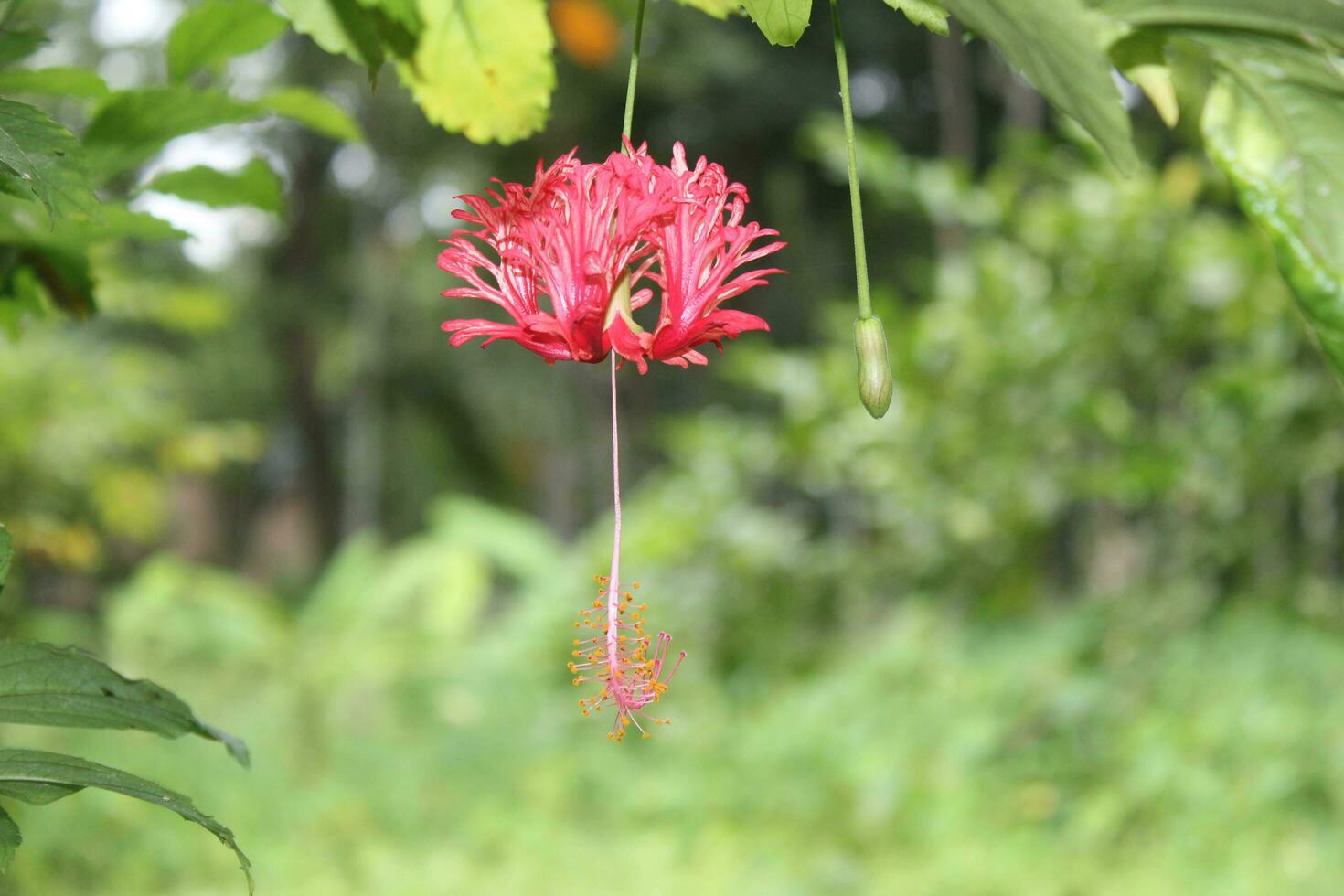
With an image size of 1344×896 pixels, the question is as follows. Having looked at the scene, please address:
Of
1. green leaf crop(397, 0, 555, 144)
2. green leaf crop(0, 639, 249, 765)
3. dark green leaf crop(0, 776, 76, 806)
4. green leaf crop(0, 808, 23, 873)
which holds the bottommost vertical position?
green leaf crop(0, 808, 23, 873)

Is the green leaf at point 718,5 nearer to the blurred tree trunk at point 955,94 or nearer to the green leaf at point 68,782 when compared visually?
the green leaf at point 68,782

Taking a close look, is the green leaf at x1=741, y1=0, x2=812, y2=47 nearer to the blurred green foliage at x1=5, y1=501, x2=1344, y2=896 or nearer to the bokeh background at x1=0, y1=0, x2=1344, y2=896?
the bokeh background at x1=0, y1=0, x2=1344, y2=896

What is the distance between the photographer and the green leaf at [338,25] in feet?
1.44

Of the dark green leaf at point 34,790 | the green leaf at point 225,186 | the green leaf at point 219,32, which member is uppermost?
the green leaf at point 219,32

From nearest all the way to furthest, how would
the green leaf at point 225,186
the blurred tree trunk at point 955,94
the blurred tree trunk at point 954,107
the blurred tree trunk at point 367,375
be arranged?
the green leaf at point 225,186, the blurred tree trunk at point 954,107, the blurred tree trunk at point 955,94, the blurred tree trunk at point 367,375

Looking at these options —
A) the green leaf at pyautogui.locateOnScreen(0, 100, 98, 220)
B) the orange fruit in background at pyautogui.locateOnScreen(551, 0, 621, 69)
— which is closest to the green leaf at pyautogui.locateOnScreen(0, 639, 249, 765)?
the green leaf at pyautogui.locateOnScreen(0, 100, 98, 220)

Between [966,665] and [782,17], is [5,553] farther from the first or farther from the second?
[966,665]

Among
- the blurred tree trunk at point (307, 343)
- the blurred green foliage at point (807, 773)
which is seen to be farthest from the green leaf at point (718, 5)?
the blurred tree trunk at point (307, 343)

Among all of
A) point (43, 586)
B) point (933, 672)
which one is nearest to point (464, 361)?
point (43, 586)

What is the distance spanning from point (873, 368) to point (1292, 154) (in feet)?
0.53

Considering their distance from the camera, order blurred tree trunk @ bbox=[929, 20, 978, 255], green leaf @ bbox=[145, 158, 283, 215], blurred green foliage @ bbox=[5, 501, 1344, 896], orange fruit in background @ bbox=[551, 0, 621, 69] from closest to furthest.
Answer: green leaf @ bbox=[145, 158, 283, 215] → blurred green foliage @ bbox=[5, 501, 1344, 896] → blurred tree trunk @ bbox=[929, 20, 978, 255] → orange fruit in background @ bbox=[551, 0, 621, 69]

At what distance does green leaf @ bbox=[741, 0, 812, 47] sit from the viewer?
1.44 ft

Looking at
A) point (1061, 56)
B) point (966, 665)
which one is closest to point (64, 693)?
point (1061, 56)

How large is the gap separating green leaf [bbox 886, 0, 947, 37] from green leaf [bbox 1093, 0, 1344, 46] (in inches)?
2.5
